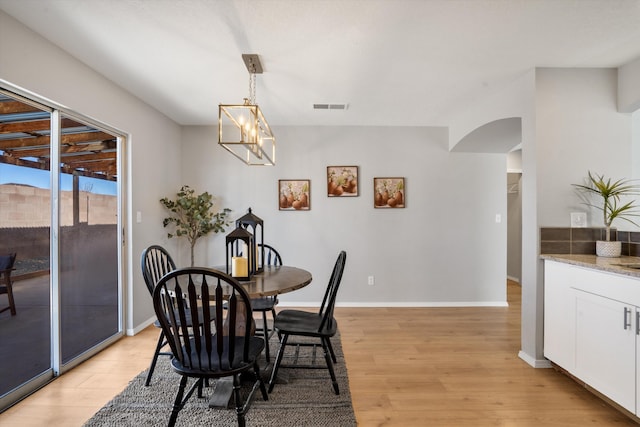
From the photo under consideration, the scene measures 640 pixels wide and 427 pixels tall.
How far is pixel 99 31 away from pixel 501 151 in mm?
4262

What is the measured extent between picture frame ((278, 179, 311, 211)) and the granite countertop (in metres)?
2.57

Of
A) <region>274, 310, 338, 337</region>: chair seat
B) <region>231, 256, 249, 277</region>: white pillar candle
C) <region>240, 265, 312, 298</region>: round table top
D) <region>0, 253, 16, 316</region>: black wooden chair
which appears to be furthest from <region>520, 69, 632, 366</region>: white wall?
<region>0, 253, 16, 316</region>: black wooden chair

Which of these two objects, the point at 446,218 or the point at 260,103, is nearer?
the point at 260,103

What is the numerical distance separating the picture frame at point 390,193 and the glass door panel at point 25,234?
10.8 feet

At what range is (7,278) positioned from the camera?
1912 mm

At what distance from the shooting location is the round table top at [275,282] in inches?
68.3

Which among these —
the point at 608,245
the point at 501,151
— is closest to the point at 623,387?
the point at 608,245

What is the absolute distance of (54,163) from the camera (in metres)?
2.23

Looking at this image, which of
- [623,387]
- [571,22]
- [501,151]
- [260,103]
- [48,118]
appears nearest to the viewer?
[623,387]

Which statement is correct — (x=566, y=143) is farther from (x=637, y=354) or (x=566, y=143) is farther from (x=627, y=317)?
(x=637, y=354)

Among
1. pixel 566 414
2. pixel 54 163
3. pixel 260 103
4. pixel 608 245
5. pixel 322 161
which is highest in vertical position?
pixel 260 103

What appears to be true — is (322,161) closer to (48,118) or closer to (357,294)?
(357,294)

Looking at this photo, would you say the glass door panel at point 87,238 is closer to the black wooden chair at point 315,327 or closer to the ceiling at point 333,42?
the ceiling at point 333,42

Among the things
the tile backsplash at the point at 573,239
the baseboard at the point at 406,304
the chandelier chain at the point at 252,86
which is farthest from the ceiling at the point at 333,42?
the baseboard at the point at 406,304
